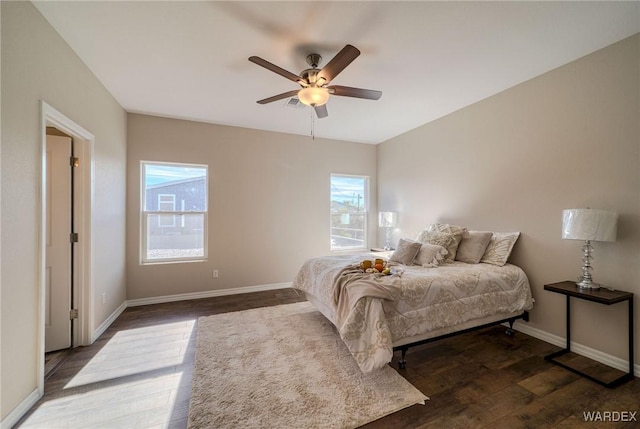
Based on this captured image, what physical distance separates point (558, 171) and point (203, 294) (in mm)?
4962

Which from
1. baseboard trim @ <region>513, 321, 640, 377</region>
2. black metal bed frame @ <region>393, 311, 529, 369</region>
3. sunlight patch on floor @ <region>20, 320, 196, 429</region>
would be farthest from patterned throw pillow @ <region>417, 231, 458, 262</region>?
sunlight patch on floor @ <region>20, 320, 196, 429</region>

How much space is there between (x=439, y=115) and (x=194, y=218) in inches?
167

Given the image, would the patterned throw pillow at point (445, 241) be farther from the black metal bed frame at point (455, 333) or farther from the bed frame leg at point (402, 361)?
the bed frame leg at point (402, 361)

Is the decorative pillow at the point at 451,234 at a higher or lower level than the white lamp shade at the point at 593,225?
lower

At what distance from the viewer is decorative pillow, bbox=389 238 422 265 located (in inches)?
125

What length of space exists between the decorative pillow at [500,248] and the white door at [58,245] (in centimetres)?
458

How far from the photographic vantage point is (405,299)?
2.22 meters

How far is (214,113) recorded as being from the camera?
3.85 m

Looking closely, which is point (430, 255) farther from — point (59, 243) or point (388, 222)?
point (59, 243)

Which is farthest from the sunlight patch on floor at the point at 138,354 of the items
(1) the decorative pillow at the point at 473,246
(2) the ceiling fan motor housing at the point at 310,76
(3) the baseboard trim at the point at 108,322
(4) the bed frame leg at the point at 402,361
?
(1) the decorative pillow at the point at 473,246

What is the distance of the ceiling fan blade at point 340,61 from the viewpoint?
1908 mm

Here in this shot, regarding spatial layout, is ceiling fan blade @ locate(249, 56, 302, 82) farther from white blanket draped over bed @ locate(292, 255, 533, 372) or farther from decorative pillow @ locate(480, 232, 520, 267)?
decorative pillow @ locate(480, 232, 520, 267)

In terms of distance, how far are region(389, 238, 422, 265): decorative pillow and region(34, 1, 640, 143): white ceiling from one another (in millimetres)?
1914

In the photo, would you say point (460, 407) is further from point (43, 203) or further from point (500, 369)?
point (43, 203)
